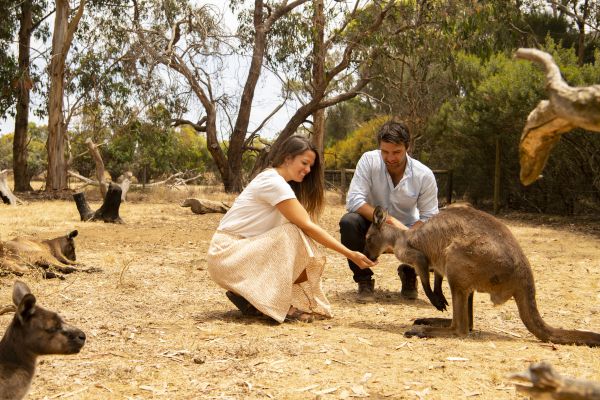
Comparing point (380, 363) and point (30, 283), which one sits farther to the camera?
point (30, 283)

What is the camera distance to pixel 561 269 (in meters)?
7.18

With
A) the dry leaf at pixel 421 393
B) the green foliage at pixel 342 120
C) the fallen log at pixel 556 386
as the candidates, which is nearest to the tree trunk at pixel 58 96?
the green foliage at pixel 342 120

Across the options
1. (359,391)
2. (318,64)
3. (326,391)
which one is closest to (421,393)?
(359,391)

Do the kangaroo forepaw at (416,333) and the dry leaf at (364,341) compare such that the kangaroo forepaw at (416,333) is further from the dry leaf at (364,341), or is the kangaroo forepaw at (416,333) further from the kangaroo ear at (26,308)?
the kangaroo ear at (26,308)

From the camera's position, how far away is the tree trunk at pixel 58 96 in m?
17.5

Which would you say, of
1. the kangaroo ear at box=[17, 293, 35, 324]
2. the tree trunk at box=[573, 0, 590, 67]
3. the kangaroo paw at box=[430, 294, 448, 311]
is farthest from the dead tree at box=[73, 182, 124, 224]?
the tree trunk at box=[573, 0, 590, 67]

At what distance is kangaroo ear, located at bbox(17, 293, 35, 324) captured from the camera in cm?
288

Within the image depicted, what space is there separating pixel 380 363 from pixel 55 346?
5.37ft

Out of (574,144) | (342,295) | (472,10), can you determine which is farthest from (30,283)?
(472,10)

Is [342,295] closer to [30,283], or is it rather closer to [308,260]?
[308,260]

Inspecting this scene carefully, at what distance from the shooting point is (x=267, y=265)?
4488 mm

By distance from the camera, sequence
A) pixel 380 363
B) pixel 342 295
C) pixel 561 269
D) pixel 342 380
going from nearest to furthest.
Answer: pixel 342 380 < pixel 380 363 < pixel 342 295 < pixel 561 269

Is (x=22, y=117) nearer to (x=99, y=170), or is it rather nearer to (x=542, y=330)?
(x=99, y=170)

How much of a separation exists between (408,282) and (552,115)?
3623 mm
